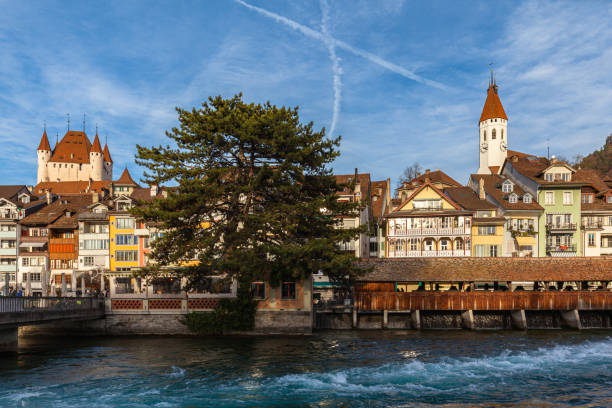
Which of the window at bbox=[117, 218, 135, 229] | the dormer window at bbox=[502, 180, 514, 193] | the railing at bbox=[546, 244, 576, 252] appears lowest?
the railing at bbox=[546, 244, 576, 252]

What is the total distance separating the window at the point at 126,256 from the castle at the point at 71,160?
90.4 m

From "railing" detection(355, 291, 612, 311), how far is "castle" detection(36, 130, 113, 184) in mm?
120708

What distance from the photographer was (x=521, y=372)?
2430 centimetres

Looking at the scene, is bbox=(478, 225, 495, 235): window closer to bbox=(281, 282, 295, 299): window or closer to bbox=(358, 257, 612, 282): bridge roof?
bbox=(358, 257, 612, 282): bridge roof

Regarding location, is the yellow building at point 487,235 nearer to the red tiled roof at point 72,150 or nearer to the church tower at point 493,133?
the church tower at point 493,133

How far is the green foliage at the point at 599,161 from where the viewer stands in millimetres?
113594

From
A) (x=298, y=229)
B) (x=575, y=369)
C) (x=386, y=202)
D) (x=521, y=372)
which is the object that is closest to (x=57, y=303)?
(x=298, y=229)

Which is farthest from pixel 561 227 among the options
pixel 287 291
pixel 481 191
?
pixel 287 291

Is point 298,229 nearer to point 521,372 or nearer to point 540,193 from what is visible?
point 521,372

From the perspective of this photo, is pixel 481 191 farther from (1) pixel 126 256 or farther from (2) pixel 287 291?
(1) pixel 126 256

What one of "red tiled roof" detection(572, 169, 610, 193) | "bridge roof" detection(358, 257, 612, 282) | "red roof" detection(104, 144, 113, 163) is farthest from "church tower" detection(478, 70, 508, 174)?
"red roof" detection(104, 144, 113, 163)

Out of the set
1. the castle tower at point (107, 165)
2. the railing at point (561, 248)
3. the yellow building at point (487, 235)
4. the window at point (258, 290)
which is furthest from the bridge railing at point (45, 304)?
the castle tower at point (107, 165)

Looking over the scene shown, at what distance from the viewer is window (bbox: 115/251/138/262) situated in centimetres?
5956

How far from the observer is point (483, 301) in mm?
39188
